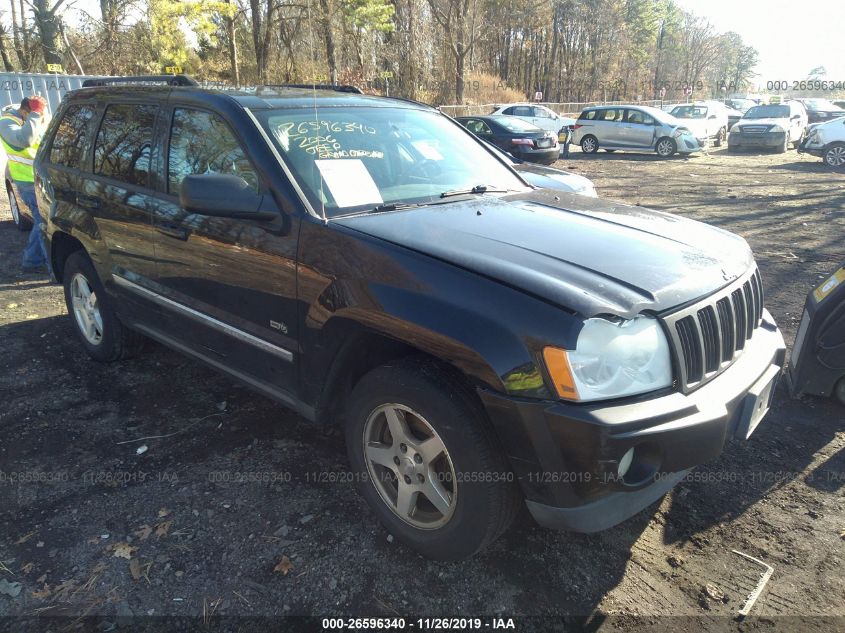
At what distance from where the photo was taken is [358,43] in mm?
29219

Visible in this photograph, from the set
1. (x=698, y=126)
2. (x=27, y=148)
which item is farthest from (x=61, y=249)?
(x=698, y=126)

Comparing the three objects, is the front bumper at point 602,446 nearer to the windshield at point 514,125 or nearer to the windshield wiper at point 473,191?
the windshield wiper at point 473,191

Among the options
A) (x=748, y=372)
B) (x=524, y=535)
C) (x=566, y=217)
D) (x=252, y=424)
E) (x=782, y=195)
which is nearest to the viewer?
(x=748, y=372)

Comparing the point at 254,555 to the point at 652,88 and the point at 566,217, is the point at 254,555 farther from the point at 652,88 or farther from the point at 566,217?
the point at 652,88

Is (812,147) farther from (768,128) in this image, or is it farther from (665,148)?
(768,128)

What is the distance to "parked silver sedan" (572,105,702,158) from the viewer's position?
2009 centimetres

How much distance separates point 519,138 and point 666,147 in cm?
706

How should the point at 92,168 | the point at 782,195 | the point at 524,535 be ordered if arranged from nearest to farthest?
the point at 524,535
the point at 92,168
the point at 782,195

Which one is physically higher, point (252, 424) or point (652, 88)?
point (652, 88)

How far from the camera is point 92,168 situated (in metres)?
4.08

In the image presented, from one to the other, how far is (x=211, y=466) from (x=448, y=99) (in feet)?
121

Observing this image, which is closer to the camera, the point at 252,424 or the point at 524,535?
the point at 524,535

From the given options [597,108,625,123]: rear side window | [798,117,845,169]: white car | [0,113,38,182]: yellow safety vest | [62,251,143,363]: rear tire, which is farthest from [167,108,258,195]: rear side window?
[597,108,625,123]: rear side window

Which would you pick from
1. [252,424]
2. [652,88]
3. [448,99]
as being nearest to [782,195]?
[252,424]
